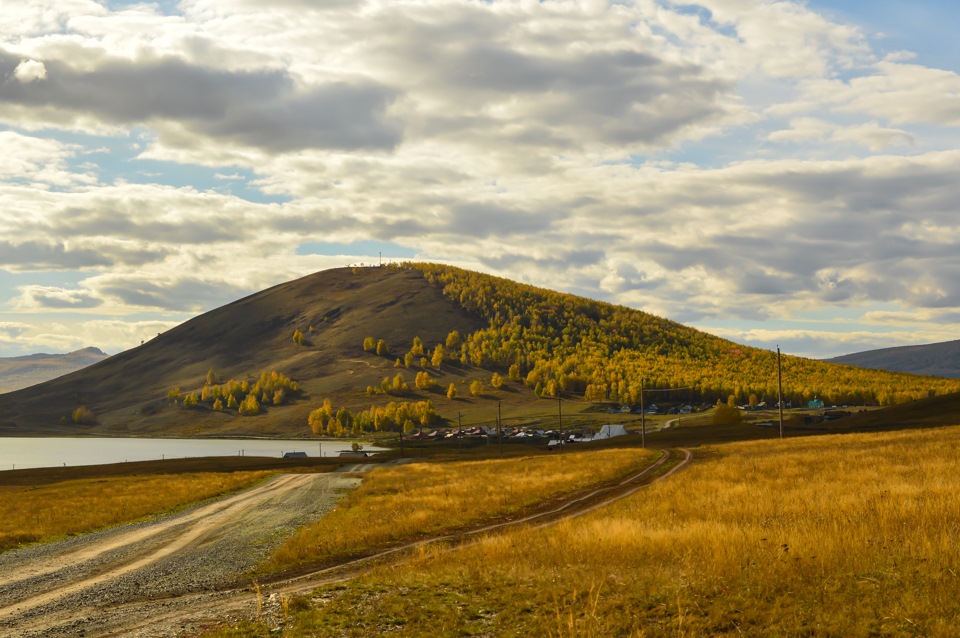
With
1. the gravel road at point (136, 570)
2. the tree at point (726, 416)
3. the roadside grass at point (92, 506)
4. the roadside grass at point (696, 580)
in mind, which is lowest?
the tree at point (726, 416)

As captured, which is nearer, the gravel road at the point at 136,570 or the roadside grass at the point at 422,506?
the gravel road at the point at 136,570

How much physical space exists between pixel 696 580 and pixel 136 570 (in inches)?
776

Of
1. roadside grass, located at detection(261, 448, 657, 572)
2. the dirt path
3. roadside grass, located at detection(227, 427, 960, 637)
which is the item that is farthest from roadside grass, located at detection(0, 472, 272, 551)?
roadside grass, located at detection(227, 427, 960, 637)

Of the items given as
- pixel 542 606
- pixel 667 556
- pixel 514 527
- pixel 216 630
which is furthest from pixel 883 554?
pixel 514 527

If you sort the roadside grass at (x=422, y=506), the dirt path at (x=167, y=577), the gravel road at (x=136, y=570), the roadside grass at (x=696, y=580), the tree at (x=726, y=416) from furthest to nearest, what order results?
1. the tree at (x=726, y=416)
2. the roadside grass at (x=422, y=506)
3. the gravel road at (x=136, y=570)
4. the dirt path at (x=167, y=577)
5. the roadside grass at (x=696, y=580)

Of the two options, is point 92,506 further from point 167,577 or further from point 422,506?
point 167,577

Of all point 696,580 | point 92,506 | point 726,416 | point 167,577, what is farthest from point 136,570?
point 726,416

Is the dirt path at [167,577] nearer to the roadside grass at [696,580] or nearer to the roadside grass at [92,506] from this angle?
the roadside grass at [696,580]

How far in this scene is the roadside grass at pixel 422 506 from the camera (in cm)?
2788

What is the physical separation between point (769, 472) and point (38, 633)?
117 ft

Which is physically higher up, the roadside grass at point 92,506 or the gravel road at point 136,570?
the gravel road at point 136,570

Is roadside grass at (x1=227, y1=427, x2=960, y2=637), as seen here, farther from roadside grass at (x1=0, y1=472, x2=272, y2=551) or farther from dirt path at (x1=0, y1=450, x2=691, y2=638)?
roadside grass at (x1=0, y1=472, x2=272, y2=551)

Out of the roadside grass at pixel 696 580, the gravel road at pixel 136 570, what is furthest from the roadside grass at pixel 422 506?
the roadside grass at pixel 696 580

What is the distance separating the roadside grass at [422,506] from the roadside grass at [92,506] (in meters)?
12.6
